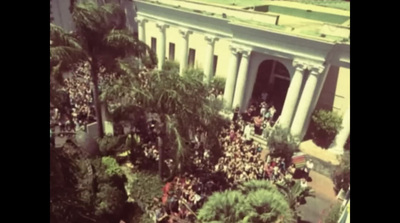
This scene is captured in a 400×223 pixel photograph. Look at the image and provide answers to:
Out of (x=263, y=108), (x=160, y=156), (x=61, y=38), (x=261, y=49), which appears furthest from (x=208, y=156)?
(x=61, y=38)

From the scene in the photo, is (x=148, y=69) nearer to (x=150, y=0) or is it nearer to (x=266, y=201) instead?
(x=150, y=0)

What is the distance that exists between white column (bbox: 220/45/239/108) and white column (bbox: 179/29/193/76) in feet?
3.27

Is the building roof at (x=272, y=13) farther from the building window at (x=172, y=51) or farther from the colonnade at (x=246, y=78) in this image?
the building window at (x=172, y=51)

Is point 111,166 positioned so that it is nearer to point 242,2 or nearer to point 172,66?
point 172,66

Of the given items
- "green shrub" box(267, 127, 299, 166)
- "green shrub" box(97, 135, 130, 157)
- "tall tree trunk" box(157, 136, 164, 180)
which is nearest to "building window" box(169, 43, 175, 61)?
"tall tree trunk" box(157, 136, 164, 180)

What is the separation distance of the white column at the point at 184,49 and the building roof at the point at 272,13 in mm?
513

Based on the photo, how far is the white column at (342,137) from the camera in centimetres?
672

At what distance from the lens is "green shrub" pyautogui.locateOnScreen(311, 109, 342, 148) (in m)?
6.92

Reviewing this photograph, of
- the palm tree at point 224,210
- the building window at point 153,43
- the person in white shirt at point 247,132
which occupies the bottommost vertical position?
the palm tree at point 224,210

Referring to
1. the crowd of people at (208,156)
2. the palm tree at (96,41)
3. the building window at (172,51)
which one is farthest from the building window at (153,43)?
the crowd of people at (208,156)

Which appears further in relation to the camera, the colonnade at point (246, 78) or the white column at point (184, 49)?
the white column at point (184, 49)

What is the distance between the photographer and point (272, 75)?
7340mm

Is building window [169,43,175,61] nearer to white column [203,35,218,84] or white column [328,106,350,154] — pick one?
white column [203,35,218,84]
